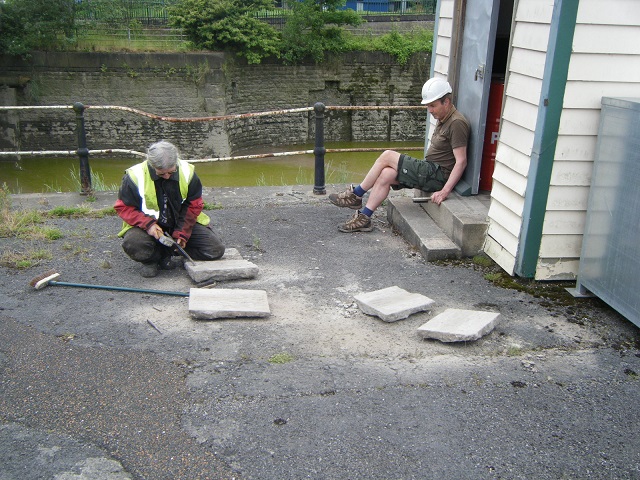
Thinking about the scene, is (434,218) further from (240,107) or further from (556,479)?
(240,107)

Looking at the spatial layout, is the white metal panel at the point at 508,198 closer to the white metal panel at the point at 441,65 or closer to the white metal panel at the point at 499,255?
the white metal panel at the point at 499,255

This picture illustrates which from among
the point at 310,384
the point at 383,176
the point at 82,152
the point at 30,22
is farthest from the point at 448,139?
the point at 30,22

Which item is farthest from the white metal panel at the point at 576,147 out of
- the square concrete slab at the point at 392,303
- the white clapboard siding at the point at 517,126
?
the square concrete slab at the point at 392,303

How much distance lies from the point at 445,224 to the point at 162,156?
2.66 meters

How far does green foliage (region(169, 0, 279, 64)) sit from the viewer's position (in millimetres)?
19875

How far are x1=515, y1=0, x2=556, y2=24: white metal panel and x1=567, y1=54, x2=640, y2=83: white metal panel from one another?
35 cm

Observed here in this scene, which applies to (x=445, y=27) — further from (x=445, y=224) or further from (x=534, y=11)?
(x=445, y=224)

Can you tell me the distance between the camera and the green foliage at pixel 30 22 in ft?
61.7

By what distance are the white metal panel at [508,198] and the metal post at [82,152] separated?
4622 mm

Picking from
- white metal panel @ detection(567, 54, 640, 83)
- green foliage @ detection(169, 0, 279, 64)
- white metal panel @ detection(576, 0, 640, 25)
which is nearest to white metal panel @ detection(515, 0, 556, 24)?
white metal panel @ detection(576, 0, 640, 25)

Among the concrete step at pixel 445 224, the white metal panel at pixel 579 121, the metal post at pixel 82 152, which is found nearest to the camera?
the white metal panel at pixel 579 121

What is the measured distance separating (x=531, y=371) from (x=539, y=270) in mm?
1341

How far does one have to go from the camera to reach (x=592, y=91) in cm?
459

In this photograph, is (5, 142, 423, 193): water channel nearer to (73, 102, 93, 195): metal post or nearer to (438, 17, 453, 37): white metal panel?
(73, 102, 93, 195): metal post
